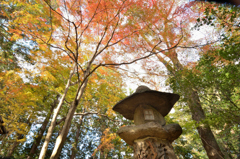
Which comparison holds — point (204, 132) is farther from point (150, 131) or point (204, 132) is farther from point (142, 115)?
point (150, 131)

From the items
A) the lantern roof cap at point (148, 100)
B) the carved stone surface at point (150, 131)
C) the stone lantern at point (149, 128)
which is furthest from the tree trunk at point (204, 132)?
the carved stone surface at point (150, 131)

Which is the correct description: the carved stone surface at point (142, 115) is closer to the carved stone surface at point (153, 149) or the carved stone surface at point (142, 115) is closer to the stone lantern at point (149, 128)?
the stone lantern at point (149, 128)

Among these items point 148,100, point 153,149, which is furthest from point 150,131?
point 148,100

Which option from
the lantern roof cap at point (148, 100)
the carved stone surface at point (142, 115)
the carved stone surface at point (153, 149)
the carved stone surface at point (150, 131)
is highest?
the lantern roof cap at point (148, 100)

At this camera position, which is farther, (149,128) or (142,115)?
(142,115)

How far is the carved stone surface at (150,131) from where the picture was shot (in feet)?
11.3

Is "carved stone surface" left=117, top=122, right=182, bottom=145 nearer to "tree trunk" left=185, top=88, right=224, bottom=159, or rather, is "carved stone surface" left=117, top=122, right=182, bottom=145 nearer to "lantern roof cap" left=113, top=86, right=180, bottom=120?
"lantern roof cap" left=113, top=86, right=180, bottom=120

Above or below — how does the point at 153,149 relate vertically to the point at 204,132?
below

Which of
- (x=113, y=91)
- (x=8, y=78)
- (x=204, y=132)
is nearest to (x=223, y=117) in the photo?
(x=204, y=132)

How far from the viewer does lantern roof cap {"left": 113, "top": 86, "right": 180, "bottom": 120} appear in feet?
13.7

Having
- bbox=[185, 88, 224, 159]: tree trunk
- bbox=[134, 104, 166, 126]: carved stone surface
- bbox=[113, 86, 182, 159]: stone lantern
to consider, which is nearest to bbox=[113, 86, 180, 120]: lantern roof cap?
bbox=[113, 86, 182, 159]: stone lantern

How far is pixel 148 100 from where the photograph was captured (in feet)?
14.2

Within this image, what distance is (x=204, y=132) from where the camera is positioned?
5945 millimetres

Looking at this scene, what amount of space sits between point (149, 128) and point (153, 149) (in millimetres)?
514
